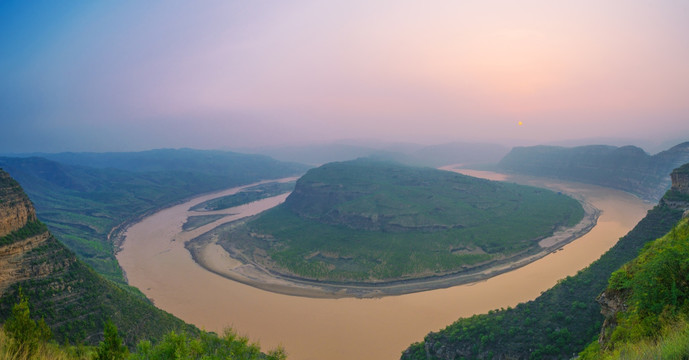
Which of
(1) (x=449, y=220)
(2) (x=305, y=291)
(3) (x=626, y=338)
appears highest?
(3) (x=626, y=338)

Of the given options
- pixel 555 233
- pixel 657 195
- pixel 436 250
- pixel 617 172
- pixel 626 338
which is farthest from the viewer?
pixel 617 172

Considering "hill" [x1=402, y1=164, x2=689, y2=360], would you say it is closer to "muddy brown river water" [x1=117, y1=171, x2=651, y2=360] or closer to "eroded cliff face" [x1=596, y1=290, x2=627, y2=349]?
"muddy brown river water" [x1=117, y1=171, x2=651, y2=360]

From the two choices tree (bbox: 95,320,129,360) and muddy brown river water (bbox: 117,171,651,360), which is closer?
tree (bbox: 95,320,129,360)

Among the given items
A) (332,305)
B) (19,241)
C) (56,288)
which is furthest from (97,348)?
(332,305)

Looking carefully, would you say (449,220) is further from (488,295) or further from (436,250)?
(488,295)

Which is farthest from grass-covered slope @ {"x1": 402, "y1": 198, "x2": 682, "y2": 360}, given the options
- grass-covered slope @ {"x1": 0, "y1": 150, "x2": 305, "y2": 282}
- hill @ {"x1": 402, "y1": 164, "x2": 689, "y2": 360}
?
grass-covered slope @ {"x1": 0, "y1": 150, "x2": 305, "y2": 282}

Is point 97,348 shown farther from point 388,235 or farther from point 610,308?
point 388,235

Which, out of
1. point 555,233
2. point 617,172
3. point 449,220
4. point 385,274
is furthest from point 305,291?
point 617,172
